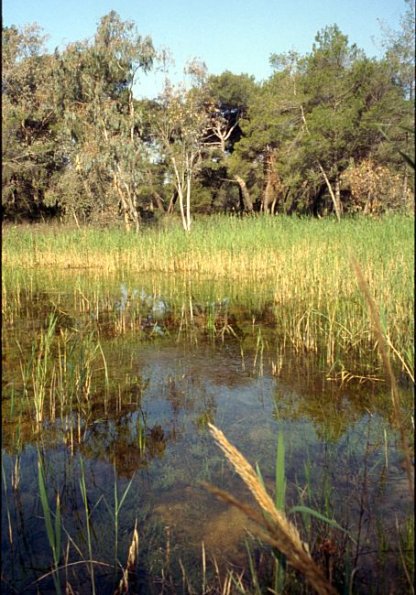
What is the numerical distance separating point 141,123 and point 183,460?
59.4 ft

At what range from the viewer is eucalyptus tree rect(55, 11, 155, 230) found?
57.9ft

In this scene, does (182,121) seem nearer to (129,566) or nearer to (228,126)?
(228,126)

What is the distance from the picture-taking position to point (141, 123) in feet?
62.0

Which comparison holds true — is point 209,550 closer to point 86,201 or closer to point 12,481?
point 12,481

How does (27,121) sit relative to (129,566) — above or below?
above

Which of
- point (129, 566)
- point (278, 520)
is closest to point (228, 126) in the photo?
point (129, 566)

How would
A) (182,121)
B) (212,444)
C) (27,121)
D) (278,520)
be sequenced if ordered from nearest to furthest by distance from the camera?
1. (278,520)
2. (212,444)
3. (182,121)
4. (27,121)

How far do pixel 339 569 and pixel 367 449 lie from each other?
3.36ft

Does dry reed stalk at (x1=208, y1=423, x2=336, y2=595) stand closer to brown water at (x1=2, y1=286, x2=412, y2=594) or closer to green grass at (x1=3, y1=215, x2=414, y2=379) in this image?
brown water at (x1=2, y1=286, x2=412, y2=594)

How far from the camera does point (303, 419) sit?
297cm

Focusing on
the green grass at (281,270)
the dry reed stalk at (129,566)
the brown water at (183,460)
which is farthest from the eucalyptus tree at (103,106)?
the dry reed stalk at (129,566)

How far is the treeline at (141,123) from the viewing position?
17797 mm

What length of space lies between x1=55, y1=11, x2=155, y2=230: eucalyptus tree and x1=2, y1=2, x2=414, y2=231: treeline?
0.04 meters

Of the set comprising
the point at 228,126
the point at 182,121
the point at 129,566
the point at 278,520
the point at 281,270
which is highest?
the point at 228,126
